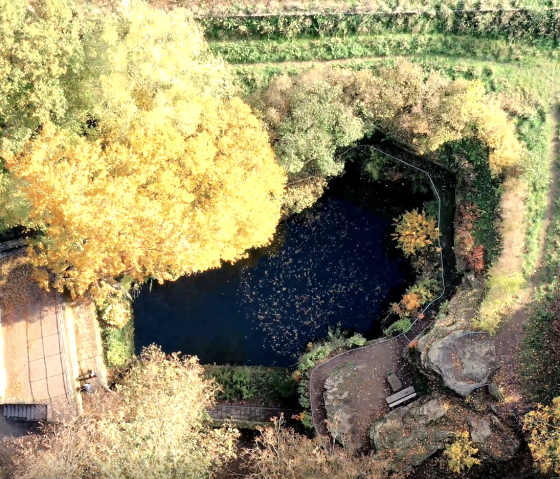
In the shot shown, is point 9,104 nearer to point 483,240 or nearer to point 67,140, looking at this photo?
point 67,140

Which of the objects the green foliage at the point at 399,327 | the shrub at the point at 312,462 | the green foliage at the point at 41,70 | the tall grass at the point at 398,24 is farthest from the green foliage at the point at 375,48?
the shrub at the point at 312,462

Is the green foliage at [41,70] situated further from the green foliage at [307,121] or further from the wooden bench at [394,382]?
the wooden bench at [394,382]

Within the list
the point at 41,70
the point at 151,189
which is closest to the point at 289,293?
the point at 151,189

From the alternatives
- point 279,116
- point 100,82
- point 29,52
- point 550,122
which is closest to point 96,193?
point 100,82

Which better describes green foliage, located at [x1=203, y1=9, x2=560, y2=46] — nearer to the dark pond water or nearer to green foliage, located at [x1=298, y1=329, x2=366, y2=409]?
the dark pond water

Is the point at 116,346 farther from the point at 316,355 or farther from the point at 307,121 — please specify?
the point at 307,121

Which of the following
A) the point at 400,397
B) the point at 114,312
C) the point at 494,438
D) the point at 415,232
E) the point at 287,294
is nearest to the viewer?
the point at 494,438

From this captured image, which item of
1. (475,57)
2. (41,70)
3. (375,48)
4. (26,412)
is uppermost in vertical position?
(375,48)
